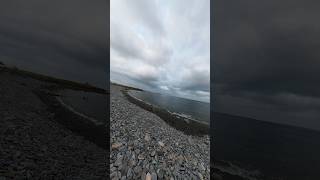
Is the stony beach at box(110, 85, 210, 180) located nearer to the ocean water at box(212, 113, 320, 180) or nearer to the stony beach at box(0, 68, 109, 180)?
the stony beach at box(0, 68, 109, 180)

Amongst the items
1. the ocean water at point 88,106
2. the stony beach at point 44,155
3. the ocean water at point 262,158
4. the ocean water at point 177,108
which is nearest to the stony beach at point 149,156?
the stony beach at point 44,155

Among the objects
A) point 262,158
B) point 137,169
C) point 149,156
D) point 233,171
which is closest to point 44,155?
point 137,169

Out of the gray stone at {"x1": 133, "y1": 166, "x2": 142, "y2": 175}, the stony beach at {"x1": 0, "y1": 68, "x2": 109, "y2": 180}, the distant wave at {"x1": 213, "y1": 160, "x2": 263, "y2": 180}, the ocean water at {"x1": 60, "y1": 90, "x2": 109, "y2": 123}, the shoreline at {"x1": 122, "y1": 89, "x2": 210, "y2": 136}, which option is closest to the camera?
the stony beach at {"x1": 0, "y1": 68, "x2": 109, "y2": 180}

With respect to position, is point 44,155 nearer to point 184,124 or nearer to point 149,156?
point 149,156

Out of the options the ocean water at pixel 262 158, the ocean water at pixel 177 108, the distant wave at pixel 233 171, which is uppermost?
the ocean water at pixel 177 108

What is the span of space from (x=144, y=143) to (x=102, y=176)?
2.06 m

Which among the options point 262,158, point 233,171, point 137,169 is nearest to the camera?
point 137,169

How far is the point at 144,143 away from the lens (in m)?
7.66

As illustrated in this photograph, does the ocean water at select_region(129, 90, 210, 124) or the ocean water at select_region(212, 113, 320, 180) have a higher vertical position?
the ocean water at select_region(129, 90, 210, 124)

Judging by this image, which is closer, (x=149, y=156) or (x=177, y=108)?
(x=149, y=156)

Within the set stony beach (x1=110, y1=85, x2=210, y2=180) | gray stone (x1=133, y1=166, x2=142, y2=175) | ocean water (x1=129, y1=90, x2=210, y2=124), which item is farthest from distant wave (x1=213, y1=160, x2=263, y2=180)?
gray stone (x1=133, y1=166, x2=142, y2=175)

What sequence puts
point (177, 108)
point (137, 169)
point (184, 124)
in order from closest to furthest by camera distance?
point (137, 169), point (184, 124), point (177, 108)

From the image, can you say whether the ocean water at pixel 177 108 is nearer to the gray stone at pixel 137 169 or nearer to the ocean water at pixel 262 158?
the ocean water at pixel 262 158

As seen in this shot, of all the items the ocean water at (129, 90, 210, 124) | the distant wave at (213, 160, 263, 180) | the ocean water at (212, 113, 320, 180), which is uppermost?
the ocean water at (129, 90, 210, 124)
